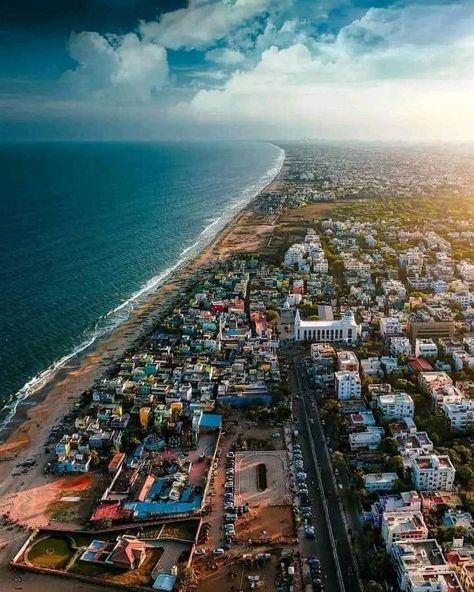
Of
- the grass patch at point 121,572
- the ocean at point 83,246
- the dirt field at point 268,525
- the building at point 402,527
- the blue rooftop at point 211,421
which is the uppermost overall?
the building at point 402,527

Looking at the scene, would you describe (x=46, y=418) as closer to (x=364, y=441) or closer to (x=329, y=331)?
(x=364, y=441)

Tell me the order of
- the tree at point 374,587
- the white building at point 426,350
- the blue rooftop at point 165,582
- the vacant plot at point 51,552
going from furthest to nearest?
the white building at point 426,350 → the vacant plot at point 51,552 → the blue rooftop at point 165,582 → the tree at point 374,587

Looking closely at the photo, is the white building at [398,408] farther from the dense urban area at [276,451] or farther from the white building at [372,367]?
the white building at [372,367]

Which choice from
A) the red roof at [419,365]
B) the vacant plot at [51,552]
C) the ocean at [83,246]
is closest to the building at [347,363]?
the red roof at [419,365]

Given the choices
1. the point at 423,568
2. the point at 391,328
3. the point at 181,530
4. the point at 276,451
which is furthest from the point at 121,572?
the point at 391,328

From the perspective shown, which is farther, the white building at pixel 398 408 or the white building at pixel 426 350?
the white building at pixel 426 350

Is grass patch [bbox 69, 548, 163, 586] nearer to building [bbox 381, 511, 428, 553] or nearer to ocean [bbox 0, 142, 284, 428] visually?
building [bbox 381, 511, 428, 553]
